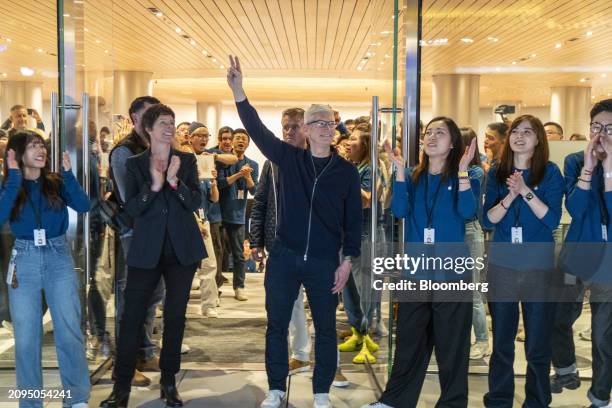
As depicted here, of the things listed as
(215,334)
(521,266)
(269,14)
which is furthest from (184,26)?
(521,266)

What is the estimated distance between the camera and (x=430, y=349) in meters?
3.57

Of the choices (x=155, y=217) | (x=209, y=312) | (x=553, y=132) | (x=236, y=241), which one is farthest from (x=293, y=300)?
(x=236, y=241)

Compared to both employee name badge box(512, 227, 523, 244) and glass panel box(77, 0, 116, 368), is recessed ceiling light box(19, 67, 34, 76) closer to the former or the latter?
glass panel box(77, 0, 116, 368)

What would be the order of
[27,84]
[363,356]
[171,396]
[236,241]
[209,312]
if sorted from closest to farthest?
[171,396], [27,84], [363,356], [209,312], [236,241]

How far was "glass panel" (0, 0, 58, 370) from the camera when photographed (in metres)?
3.93

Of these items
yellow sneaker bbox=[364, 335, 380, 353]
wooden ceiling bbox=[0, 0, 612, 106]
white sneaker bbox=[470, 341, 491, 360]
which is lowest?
yellow sneaker bbox=[364, 335, 380, 353]

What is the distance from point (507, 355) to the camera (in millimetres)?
3455

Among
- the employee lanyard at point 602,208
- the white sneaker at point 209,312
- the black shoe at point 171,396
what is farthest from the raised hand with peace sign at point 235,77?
the white sneaker at point 209,312

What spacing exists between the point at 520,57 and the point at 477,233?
1.36 m

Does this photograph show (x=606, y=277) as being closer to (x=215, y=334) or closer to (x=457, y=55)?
(x=457, y=55)

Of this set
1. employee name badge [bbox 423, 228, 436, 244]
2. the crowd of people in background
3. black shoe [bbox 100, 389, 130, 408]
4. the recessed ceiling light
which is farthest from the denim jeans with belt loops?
employee name badge [bbox 423, 228, 436, 244]

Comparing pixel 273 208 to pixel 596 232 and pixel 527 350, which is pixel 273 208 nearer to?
pixel 527 350

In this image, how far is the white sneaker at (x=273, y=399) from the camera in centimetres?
368

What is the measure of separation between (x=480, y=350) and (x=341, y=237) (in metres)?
1.32
